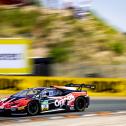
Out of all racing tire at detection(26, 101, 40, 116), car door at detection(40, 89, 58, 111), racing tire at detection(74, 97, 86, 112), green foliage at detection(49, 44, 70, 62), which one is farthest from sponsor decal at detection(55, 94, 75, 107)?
green foliage at detection(49, 44, 70, 62)

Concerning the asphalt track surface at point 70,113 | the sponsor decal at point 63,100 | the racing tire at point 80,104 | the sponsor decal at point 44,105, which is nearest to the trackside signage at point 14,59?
the asphalt track surface at point 70,113

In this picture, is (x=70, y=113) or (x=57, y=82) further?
(x=57, y=82)

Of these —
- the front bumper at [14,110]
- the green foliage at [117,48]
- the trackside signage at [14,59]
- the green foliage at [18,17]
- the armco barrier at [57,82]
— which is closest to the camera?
the front bumper at [14,110]

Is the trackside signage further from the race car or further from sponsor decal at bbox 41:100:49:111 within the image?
sponsor decal at bbox 41:100:49:111

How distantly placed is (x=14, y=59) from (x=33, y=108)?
48.7 feet

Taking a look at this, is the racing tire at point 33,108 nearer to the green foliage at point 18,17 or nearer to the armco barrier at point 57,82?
the armco barrier at point 57,82

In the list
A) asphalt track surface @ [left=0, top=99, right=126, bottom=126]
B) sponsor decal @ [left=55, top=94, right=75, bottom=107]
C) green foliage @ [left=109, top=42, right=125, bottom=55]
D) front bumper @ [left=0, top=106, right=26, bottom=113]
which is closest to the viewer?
asphalt track surface @ [left=0, top=99, right=126, bottom=126]

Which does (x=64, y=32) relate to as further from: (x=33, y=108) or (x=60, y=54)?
(x=33, y=108)

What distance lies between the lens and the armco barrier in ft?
90.8

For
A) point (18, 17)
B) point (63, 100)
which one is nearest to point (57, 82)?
point (63, 100)

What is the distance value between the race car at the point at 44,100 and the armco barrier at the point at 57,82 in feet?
29.1

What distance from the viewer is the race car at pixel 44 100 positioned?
16.1 metres

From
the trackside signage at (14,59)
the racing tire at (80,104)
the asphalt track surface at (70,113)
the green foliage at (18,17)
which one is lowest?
the asphalt track surface at (70,113)

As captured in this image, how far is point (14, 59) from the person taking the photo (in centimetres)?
3102
